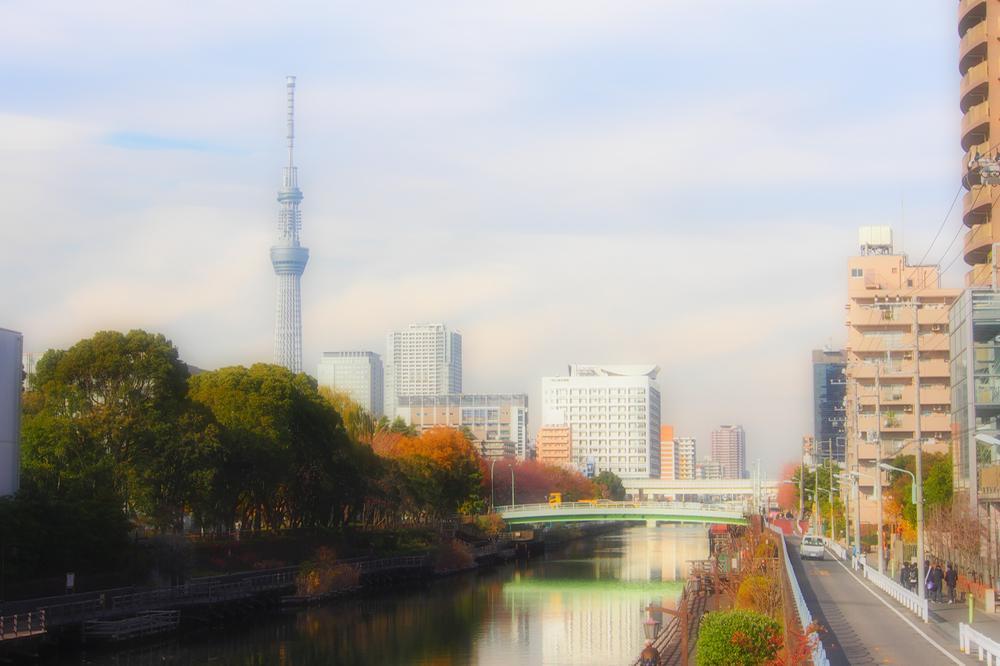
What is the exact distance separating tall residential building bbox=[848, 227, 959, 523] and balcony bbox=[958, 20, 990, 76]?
31.6m

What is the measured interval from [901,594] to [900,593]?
0.48m

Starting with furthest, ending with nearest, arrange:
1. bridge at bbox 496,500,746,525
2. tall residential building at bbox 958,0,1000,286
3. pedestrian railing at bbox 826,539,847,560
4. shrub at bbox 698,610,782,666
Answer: bridge at bbox 496,500,746,525 → pedestrian railing at bbox 826,539,847,560 → tall residential building at bbox 958,0,1000,286 → shrub at bbox 698,610,782,666

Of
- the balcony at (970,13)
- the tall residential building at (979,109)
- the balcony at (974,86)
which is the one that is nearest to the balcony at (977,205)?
the tall residential building at (979,109)

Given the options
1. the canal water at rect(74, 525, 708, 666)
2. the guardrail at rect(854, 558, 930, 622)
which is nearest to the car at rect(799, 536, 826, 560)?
the canal water at rect(74, 525, 708, 666)

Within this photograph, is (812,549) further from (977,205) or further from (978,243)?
(977,205)

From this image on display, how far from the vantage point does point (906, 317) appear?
10838cm

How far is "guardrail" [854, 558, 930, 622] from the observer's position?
41.0 meters

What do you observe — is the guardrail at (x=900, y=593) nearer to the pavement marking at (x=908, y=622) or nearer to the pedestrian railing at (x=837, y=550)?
the pavement marking at (x=908, y=622)

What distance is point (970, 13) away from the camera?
230 ft

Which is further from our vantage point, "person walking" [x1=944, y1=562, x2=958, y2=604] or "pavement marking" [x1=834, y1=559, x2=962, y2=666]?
"person walking" [x1=944, y1=562, x2=958, y2=604]

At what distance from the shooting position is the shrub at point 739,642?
26.9 m

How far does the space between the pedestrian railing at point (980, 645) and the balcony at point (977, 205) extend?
38.4 m

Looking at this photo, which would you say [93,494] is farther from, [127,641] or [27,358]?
[27,358]

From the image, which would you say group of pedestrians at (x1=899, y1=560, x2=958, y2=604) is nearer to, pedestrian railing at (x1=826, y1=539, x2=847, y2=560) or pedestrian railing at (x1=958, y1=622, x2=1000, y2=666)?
pedestrian railing at (x1=958, y1=622, x2=1000, y2=666)
